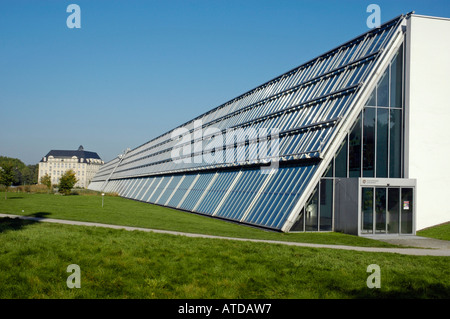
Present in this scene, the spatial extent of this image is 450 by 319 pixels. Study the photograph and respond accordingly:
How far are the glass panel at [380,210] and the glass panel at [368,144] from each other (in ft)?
5.48

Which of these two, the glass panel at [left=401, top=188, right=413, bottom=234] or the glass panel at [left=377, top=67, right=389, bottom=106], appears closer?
the glass panel at [left=401, top=188, right=413, bottom=234]

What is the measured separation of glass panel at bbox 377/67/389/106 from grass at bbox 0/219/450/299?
1299 centimetres

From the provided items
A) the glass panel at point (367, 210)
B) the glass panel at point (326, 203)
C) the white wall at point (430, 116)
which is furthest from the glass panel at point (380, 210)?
the white wall at point (430, 116)

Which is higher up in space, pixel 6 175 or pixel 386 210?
pixel 6 175

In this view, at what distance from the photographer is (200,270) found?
11609 millimetres

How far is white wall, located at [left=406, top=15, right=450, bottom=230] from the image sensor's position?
83.8ft

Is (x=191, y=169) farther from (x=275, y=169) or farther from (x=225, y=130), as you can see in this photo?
(x=275, y=169)

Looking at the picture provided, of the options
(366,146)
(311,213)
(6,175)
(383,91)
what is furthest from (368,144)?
(6,175)

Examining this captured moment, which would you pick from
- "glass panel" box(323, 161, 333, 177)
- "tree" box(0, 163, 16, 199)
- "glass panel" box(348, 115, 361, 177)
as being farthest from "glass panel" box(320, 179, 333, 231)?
"tree" box(0, 163, 16, 199)

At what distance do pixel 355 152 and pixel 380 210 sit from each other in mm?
3604

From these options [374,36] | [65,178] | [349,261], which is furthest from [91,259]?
[65,178]

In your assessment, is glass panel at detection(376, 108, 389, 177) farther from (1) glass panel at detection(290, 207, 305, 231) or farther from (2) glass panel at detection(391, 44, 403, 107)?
(1) glass panel at detection(290, 207, 305, 231)

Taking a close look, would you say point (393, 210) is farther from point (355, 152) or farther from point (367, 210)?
point (355, 152)
